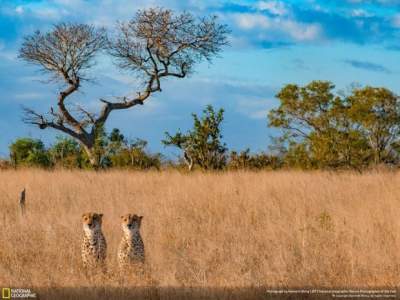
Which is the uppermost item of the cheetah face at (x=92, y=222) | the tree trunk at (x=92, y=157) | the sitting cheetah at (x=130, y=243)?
the tree trunk at (x=92, y=157)

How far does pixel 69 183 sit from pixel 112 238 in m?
6.29

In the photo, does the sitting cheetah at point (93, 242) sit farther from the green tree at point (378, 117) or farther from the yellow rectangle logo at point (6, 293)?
the green tree at point (378, 117)

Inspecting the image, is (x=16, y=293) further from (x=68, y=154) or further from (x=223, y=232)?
(x=68, y=154)

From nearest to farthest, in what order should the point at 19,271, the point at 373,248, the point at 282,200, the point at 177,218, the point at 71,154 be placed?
the point at 19,271, the point at 373,248, the point at 177,218, the point at 282,200, the point at 71,154

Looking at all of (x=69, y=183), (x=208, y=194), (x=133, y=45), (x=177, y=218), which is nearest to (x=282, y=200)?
(x=208, y=194)

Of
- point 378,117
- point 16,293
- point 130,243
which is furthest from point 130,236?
point 378,117

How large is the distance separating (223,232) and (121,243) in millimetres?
2600

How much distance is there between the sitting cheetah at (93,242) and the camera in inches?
247

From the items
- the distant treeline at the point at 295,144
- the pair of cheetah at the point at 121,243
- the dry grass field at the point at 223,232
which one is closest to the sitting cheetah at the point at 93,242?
the pair of cheetah at the point at 121,243

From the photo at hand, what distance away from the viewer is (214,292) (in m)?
5.79

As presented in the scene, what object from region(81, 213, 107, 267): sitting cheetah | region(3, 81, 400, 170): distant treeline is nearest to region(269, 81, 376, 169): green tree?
region(3, 81, 400, 170): distant treeline

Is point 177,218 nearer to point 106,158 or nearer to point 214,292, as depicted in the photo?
point 214,292

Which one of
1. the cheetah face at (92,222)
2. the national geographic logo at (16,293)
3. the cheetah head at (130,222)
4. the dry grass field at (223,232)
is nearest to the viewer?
the national geographic logo at (16,293)

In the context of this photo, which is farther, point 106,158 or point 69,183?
point 106,158
